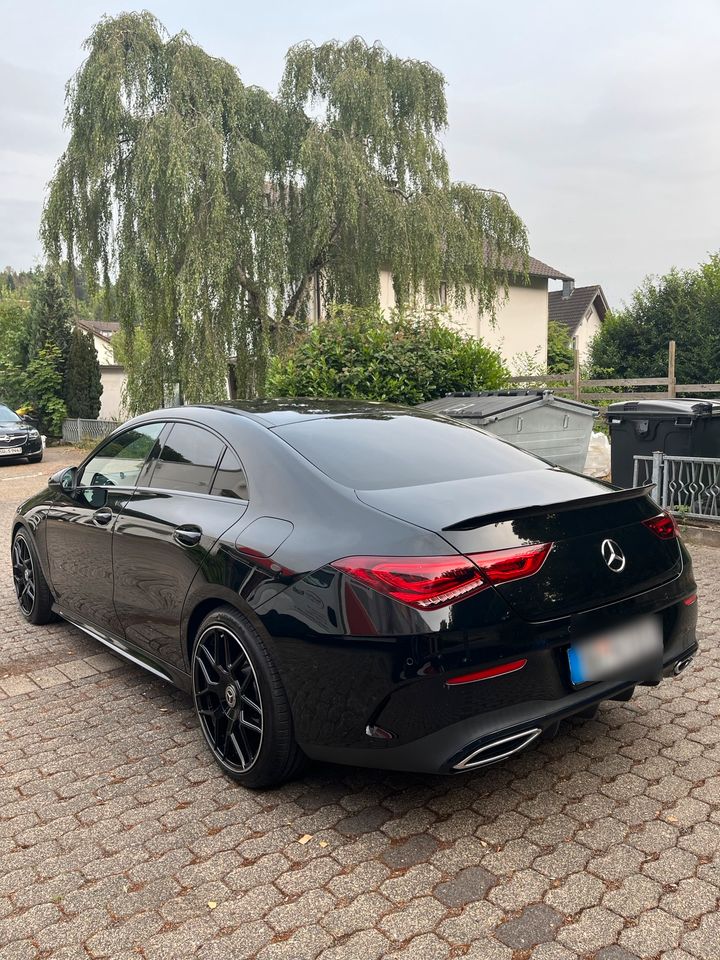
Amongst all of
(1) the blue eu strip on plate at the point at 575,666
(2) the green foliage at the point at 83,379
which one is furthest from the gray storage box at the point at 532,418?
(2) the green foliage at the point at 83,379

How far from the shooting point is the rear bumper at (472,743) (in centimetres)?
254

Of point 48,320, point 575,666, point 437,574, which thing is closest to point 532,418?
point 575,666

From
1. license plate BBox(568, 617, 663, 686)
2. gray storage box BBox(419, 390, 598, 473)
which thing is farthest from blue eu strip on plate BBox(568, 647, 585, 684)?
gray storage box BBox(419, 390, 598, 473)

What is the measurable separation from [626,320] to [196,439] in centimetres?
2287

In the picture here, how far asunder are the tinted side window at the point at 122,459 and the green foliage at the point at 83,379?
21797 millimetres

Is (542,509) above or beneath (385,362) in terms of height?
beneath

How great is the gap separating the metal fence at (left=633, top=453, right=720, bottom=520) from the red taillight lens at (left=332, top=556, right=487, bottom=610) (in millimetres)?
5295

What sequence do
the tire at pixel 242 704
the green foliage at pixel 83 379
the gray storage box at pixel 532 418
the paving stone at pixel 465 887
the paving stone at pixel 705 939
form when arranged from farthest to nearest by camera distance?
the green foliage at pixel 83 379
the gray storage box at pixel 532 418
the tire at pixel 242 704
the paving stone at pixel 465 887
the paving stone at pixel 705 939

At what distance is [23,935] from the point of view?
92.1 inches

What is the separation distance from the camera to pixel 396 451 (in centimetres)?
340

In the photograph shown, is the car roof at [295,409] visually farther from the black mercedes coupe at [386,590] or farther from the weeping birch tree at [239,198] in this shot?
the weeping birch tree at [239,198]

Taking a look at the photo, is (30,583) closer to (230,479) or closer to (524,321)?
(230,479)

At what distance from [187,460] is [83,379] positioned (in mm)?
23048

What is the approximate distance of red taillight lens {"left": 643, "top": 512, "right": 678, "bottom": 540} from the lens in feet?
10.2
